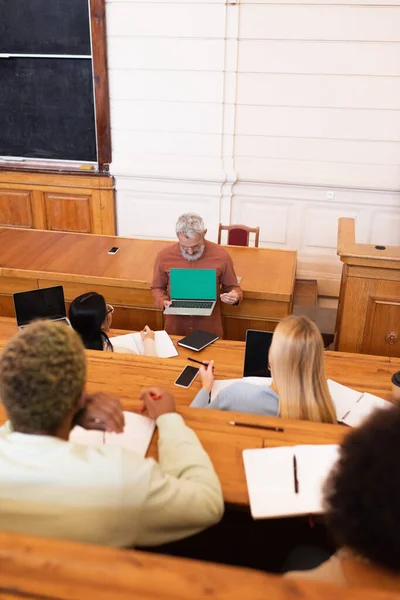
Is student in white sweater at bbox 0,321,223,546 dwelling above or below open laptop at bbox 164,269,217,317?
above

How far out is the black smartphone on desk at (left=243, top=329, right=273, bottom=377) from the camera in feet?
7.34

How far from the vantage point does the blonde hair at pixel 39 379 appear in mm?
1140

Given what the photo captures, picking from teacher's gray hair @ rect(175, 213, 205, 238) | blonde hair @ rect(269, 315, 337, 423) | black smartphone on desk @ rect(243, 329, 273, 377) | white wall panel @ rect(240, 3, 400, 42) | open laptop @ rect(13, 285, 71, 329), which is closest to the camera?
blonde hair @ rect(269, 315, 337, 423)

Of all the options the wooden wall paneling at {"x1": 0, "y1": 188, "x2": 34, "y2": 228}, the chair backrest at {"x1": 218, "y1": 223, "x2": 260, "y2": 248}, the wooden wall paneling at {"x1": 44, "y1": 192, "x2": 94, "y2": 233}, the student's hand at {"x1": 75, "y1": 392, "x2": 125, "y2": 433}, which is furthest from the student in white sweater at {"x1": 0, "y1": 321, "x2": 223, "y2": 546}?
the wooden wall paneling at {"x1": 0, "y1": 188, "x2": 34, "y2": 228}

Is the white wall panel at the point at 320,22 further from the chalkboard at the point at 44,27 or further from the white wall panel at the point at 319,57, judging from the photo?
the chalkboard at the point at 44,27

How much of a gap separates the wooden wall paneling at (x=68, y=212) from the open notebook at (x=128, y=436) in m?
4.33

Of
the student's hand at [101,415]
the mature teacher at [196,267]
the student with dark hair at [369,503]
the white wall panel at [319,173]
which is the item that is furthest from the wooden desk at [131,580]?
the white wall panel at [319,173]

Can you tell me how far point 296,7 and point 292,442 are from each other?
4.18 meters

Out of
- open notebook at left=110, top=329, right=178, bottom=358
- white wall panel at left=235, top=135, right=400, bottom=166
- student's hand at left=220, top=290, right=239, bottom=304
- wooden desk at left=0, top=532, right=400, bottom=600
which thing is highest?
white wall panel at left=235, top=135, right=400, bottom=166

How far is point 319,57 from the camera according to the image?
15.2ft

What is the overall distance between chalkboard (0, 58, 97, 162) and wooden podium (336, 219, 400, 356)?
3.31 m

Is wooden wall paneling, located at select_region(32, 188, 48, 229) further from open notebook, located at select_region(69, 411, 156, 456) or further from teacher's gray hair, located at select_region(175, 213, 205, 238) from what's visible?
open notebook, located at select_region(69, 411, 156, 456)

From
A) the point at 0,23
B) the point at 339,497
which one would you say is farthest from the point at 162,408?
the point at 0,23

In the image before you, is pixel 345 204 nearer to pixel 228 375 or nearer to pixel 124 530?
pixel 228 375
